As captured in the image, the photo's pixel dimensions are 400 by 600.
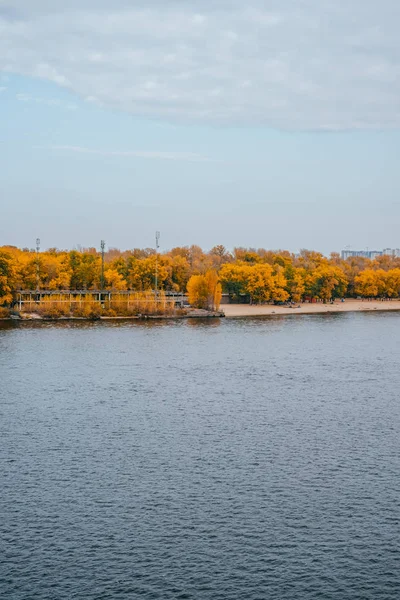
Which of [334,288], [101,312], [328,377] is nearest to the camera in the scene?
[328,377]

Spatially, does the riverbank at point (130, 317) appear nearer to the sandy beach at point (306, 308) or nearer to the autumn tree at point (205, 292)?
the autumn tree at point (205, 292)

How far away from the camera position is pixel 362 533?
19062 millimetres

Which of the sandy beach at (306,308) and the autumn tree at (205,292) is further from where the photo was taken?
the sandy beach at (306,308)

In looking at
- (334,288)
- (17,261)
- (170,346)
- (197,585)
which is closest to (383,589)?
(197,585)

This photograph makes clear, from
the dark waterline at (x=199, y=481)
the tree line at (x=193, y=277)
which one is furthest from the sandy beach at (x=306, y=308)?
the dark waterline at (x=199, y=481)

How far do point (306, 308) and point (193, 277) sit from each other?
64.3ft

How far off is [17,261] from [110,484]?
215 ft

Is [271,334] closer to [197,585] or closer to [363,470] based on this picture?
[363,470]

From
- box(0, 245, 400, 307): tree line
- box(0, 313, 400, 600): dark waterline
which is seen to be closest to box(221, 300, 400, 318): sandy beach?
box(0, 245, 400, 307): tree line

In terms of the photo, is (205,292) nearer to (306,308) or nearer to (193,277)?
(193,277)

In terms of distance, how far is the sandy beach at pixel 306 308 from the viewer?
89.1 m

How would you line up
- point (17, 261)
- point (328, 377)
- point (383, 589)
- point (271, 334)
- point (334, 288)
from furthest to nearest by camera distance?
point (334, 288) < point (17, 261) < point (271, 334) < point (328, 377) < point (383, 589)

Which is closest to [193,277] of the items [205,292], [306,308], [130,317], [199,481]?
[205,292]

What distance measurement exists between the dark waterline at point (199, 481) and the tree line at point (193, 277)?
4118 centimetres
